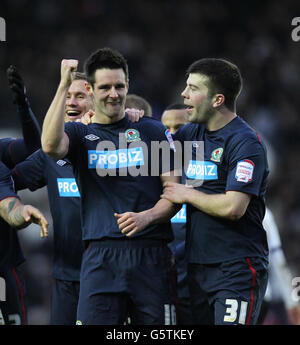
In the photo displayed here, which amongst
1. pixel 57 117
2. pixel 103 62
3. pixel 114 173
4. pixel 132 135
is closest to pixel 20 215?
pixel 114 173

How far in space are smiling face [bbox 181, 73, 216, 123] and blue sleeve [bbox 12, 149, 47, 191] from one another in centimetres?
130

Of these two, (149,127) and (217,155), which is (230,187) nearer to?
(217,155)

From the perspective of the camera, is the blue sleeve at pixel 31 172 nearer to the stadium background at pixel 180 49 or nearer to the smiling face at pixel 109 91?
the smiling face at pixel 109 91

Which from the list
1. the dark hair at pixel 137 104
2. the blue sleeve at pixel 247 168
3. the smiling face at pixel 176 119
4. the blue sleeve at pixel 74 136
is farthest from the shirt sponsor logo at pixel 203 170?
the smiling face at pixel 176 119

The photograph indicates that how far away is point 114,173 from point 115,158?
0.10 metres

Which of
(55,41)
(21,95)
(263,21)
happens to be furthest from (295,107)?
(21,95)

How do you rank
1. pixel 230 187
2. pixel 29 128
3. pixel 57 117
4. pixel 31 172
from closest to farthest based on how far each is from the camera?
pixel 57 117
pixel 230 187
pixel 29 128
pixel 31 172

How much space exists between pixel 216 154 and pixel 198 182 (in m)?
0.23

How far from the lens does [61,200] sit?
5.18 m

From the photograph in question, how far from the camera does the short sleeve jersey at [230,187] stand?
4363mm

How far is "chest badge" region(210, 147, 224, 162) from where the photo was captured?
4.46 meters

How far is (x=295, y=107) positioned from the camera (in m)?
13.0

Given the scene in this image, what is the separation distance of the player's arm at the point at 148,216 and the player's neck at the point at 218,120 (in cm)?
43
